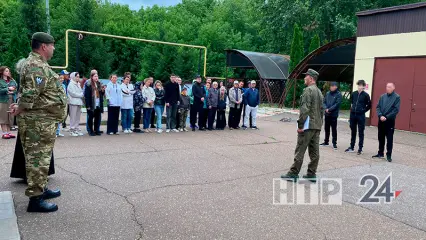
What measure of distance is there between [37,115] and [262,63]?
2057 centimetres

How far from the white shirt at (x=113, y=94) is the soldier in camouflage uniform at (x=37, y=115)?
5.96 m

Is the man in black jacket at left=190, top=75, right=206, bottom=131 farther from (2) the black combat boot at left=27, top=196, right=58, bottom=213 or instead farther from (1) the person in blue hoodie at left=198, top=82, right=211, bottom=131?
(2) the black combat boot at left=27, top=196, right=58, bottom=213

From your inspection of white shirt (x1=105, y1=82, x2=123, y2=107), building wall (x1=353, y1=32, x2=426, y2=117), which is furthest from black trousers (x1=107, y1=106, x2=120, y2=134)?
building wall (x1=353, y1=32, x2=426, y2=117)

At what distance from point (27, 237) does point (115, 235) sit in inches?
34.6

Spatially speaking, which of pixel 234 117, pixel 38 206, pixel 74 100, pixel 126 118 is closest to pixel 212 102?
pixel 234 117

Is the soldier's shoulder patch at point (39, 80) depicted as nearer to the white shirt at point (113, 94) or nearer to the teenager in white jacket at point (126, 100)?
the white shirt at point (113, 94)

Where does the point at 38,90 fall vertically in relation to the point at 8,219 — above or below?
above

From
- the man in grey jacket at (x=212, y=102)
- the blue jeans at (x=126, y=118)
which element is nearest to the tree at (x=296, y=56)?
the man in grey jacket at (x=212, y=102)

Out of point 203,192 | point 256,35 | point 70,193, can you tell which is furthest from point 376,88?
point 256,35

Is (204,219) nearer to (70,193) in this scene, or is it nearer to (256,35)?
(70,193)

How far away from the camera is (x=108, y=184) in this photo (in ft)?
18.5

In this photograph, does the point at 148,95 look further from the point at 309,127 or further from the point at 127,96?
the point at 309,127

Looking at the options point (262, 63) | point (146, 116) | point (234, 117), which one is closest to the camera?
point (146, 116)

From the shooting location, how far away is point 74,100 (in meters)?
9.84
